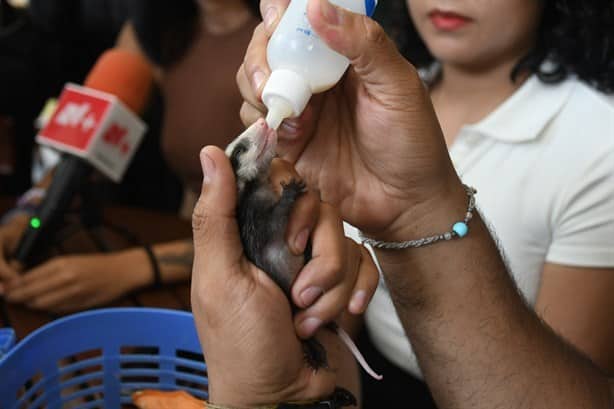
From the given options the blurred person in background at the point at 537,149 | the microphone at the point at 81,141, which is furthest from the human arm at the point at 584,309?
the microphone at the point at 81,141

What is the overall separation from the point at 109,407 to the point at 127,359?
0.06 m

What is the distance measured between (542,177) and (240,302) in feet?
1.89

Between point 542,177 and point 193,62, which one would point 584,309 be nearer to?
point 542,177

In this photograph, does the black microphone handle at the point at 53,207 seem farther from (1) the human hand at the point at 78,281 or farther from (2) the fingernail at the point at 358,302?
(2) the fingernail at the point at 358,302

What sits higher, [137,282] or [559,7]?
[559,7]

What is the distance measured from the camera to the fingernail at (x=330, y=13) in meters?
0.48

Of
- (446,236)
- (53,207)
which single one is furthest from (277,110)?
(53,207)

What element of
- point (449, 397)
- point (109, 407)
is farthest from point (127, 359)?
point (449, 397)

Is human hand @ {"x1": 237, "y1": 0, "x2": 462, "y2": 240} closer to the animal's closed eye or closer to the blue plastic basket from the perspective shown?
the animal's closed eye

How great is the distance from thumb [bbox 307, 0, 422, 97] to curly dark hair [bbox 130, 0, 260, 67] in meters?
0.92

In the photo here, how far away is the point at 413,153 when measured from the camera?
572 mm

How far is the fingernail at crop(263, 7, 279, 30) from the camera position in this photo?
572 mm

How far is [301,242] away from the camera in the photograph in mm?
469

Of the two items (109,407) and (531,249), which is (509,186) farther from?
(109,407)
